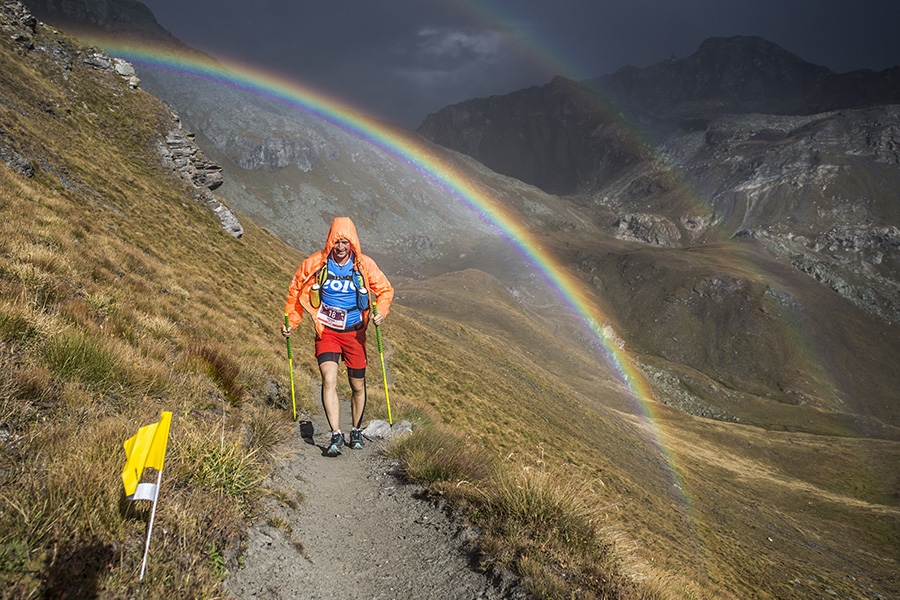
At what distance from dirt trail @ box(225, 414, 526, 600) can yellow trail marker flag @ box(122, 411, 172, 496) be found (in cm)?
119

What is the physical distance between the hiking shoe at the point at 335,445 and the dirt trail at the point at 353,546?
74 centimetres

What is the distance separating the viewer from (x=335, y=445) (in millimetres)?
7254

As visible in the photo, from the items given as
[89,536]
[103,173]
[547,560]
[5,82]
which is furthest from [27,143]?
[547,560]

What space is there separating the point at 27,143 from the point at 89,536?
70.5 feet

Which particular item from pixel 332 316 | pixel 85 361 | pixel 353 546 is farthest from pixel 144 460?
pixel 332 316

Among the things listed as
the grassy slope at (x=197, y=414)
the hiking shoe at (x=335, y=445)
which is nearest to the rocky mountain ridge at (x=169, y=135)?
the grassy slope at (x=197, y=414)

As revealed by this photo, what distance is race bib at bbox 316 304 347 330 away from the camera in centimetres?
736

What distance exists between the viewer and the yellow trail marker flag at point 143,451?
2.57 meters

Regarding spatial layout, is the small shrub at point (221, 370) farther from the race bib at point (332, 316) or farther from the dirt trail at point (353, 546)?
the race bib at point (332, 316)

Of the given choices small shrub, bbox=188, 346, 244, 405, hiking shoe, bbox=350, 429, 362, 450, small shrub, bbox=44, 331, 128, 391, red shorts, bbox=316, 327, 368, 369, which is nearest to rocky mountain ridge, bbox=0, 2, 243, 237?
small shrub, bbox=188, 346, 244, 405

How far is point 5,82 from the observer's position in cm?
2242

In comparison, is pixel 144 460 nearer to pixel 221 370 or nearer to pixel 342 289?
pixel 221 370

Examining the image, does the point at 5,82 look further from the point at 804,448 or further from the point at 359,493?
the point at 804,448

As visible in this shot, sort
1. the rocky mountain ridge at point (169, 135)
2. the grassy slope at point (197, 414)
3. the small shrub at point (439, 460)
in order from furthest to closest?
1. the rocky mountain ridge at point (169, 135)
2. the small shrub at point (439, 460)
3. the grassy slope at point (197, 414)
